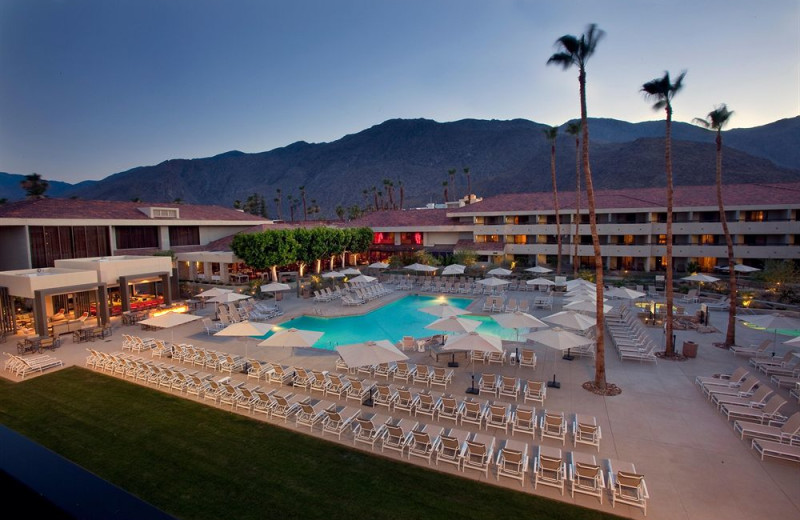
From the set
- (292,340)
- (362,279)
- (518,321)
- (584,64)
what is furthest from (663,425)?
(362,279)

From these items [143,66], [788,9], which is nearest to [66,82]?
[143,66]

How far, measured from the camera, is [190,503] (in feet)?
25.9

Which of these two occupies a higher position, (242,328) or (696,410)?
(242,328)

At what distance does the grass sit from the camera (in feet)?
25.1

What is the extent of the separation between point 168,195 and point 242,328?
7473 inches

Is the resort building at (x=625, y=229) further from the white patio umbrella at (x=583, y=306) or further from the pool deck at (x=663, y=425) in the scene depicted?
the pool deck at (x=663, y=425)

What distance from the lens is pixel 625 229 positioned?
39.0 m

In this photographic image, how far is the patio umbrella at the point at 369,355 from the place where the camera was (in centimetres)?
1158

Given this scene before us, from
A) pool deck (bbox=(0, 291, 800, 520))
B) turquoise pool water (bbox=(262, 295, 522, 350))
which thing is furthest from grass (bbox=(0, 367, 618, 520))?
turquoise pool water (bbox=(262, 295, 522, 350))

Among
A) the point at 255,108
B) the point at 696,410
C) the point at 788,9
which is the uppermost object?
the point at 255,108

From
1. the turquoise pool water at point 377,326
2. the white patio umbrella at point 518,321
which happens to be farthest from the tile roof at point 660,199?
the white patio umbrella at point 518,321

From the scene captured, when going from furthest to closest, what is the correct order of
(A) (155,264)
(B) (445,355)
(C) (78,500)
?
1. (A) (155,264)
2. (B) (445,355)
3. (C) (78,500)

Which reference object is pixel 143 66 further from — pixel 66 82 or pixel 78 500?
pixel 78 500

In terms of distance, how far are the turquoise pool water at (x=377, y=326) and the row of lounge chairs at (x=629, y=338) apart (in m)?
4.53
